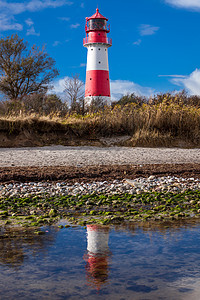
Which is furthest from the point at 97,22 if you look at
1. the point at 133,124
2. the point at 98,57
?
the point at 133,124

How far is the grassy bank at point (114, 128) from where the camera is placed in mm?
16328

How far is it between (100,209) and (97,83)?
27.6m

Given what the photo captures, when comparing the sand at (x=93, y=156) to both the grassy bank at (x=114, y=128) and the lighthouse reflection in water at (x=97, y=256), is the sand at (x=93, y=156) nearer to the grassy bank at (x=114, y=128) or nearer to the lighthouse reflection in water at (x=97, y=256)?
the grassy bank at (x=114, y=128)

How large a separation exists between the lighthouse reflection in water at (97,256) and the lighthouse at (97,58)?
92.7 feet

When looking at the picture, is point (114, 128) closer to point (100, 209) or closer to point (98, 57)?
point (100, 209)

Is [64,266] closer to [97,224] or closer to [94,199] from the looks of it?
[97,224]

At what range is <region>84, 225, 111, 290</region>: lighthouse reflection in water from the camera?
339 centimetres

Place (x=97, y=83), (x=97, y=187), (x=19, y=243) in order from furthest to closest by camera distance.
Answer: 1. (x=97, y=83)
2. (x=97, y=187)
3. (x=19, y=243)

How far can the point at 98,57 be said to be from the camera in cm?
3412

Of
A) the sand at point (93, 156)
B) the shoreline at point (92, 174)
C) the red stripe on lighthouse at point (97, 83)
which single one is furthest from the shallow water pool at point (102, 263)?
the red stripe on lighthouse at point (97, 83)

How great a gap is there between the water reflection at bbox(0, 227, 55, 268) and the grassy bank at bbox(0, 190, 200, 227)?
321 millimetres

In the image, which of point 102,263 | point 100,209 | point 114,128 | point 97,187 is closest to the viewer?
point 102,263

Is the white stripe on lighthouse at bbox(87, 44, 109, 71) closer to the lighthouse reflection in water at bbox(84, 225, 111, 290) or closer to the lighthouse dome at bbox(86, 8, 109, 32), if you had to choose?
the lighthouse dome at bbox(86, 8, 109, 32)

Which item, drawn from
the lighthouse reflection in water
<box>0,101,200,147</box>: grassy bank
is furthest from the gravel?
<box>0,101,200,147</box>: grassy bank
